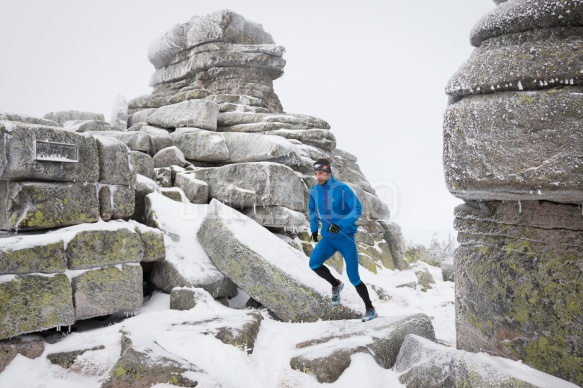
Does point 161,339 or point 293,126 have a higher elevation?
point 293,126

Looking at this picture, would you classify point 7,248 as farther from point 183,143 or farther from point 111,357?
point 183,143

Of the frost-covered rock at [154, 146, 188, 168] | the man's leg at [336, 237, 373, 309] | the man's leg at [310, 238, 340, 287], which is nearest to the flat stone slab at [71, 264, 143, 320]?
the man's leg at [310, 238, 340, 287]

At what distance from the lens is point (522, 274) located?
455cm

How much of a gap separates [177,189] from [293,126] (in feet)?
21.0

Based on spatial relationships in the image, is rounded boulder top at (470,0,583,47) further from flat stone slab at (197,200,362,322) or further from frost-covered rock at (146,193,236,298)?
frost-covered rock at (146,193,236,298)

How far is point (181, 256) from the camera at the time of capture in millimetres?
8180

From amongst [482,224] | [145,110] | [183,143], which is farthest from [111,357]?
[145,110]

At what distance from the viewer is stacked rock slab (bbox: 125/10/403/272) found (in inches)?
436

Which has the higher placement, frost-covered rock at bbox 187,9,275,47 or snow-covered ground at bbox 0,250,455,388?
frost-covered rock at bbox 187,9,275,47

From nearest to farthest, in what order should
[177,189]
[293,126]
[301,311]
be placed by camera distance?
[301,311] → [177,189] → [293,126]

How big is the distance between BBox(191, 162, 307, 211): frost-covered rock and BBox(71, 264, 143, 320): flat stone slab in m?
4.27

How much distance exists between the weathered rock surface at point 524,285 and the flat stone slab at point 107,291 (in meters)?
5.47

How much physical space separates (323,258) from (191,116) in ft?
32.8

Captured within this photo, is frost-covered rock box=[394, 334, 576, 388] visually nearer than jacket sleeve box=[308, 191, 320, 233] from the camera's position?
Yes
